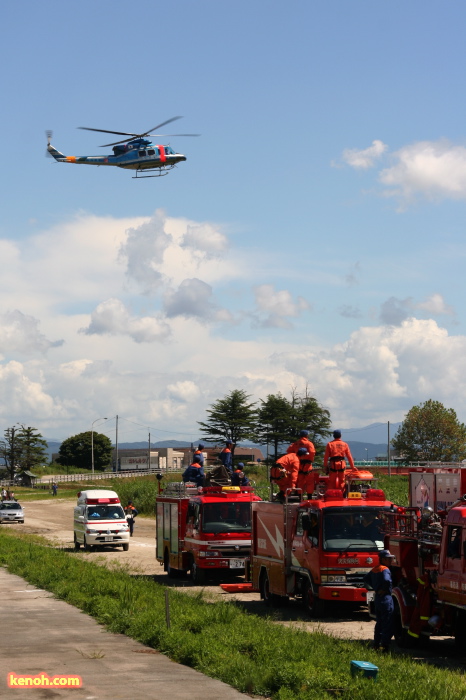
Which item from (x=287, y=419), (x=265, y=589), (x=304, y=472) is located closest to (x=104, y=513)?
(x=265, y=589)

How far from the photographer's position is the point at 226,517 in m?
25.1

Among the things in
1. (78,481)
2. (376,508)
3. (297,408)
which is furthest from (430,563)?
(78,481)

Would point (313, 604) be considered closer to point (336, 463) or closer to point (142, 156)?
point (336, 463)

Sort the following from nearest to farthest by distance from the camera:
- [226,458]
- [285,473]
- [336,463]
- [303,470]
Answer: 1. [336,463]
2. [285,473]
3. [303,470]
4. [226,458]

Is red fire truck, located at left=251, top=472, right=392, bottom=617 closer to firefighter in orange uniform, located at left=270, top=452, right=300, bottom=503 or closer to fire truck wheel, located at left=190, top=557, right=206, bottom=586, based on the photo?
firefighter in orange uniform, located at left=270, top=452, right=300, bottom=503

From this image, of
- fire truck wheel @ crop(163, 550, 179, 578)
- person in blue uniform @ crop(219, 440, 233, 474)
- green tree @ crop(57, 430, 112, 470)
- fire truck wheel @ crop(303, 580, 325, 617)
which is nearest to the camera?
fire truck wheel @ crop(303, 580, 325, 617)

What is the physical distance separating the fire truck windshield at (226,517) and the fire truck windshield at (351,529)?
6.75 m

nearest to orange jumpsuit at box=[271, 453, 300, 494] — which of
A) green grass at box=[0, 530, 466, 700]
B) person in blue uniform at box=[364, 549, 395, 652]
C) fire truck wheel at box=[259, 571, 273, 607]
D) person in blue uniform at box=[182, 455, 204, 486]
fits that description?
fire truck wheel at box=[259, 571, 273, 607]

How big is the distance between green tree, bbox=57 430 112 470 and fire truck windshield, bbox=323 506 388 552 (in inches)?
5371

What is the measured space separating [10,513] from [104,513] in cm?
2311

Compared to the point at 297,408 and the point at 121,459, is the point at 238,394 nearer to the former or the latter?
the point at 297,408

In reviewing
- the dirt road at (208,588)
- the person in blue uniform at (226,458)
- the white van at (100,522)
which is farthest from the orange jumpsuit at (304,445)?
the white van at (100,522)

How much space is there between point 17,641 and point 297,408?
86.9 meters

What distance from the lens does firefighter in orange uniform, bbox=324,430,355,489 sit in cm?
2000
